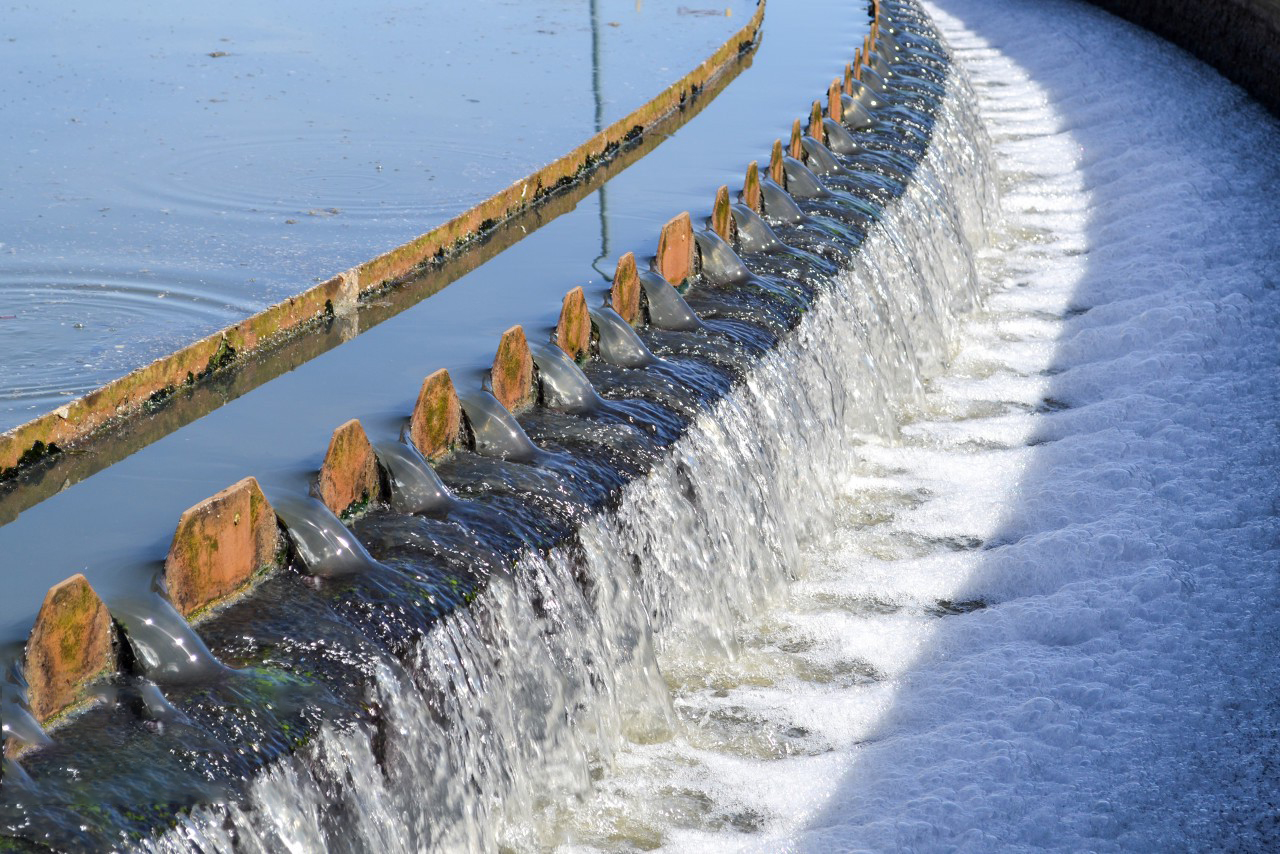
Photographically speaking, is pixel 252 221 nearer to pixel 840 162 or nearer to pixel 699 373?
pixel 699 373

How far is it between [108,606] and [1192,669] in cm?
330

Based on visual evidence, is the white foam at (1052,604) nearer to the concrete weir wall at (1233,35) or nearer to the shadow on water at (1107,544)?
the shadow on water at (1107,544)

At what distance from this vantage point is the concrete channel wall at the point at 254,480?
341cm

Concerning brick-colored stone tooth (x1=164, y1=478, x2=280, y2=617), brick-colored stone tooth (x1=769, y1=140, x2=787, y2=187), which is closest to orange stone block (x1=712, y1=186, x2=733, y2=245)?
brick-colored stone tooth (x1=769, y1=140, x2=787, y2=187)

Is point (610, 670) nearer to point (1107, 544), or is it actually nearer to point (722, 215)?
point (1107, 544)

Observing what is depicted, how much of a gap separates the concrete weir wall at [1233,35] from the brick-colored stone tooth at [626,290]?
7.77 metres

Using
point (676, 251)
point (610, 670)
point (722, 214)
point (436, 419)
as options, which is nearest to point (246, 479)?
point (436, 419)

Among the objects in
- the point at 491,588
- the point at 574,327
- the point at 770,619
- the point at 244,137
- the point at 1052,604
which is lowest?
the point at 1052,604

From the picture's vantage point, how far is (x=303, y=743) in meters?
3.49

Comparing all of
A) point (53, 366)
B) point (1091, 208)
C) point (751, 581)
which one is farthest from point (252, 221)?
point (1091, 208)

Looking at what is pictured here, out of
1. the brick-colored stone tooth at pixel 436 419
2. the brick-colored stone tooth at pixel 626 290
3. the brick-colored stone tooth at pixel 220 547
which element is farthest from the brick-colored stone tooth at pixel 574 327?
the brick-colored stone tooth at pixel 220 547

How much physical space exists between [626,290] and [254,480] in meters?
2.53

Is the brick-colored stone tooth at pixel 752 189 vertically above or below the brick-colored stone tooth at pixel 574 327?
above

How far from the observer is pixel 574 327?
5.74 metres
